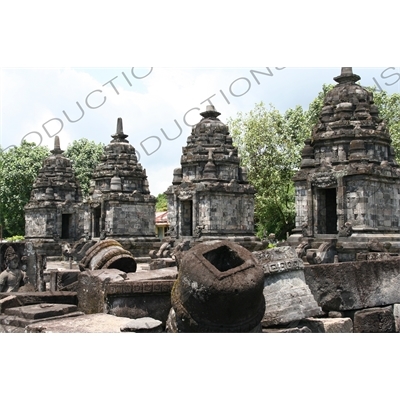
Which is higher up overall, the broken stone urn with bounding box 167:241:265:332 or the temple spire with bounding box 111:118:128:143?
the temple spire with bounding box 111:118:128:143

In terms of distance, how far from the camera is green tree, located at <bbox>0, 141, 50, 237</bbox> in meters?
Answer: 35.3

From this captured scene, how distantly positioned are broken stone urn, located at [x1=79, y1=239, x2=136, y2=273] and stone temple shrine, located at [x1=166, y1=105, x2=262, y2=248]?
1029 cm

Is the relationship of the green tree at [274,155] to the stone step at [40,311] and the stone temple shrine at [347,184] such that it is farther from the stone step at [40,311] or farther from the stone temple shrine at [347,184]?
the stone step at [40,311]

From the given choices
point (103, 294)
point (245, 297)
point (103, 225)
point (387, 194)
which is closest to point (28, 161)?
point (103, 225)

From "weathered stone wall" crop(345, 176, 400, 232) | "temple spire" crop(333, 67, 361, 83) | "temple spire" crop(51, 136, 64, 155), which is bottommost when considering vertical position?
"weathered stone wall" crop(345, 176, 400, 232)

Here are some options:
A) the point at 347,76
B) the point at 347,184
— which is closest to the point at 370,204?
the point at 347,184

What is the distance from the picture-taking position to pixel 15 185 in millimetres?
35750

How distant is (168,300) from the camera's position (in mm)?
6594

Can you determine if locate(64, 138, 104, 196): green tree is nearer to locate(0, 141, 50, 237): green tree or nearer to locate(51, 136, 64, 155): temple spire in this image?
locate(0, 141, 50, 237): green tree

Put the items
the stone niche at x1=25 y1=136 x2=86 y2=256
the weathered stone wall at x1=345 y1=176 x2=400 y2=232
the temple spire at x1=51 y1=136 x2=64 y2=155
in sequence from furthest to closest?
the temple spire at x1=51 y1=136 x2=64 y2=155, the stone niche at x1=25 y1=136 x2=86 y2=256, the weathered stone wall at x1=345 y1=176 x2=400 y2=232

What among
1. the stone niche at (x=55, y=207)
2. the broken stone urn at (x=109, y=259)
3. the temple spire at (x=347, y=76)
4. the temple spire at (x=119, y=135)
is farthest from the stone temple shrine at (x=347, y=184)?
the stone niche at (x=55, y=207)

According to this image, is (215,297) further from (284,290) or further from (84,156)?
(84,156)

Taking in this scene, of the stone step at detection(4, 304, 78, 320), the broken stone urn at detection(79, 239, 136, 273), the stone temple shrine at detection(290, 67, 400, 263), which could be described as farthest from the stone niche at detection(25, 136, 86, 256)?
the stone step at detection(4, 304, 78, 320)

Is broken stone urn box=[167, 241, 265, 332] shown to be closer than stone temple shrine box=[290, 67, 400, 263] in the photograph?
Yes
